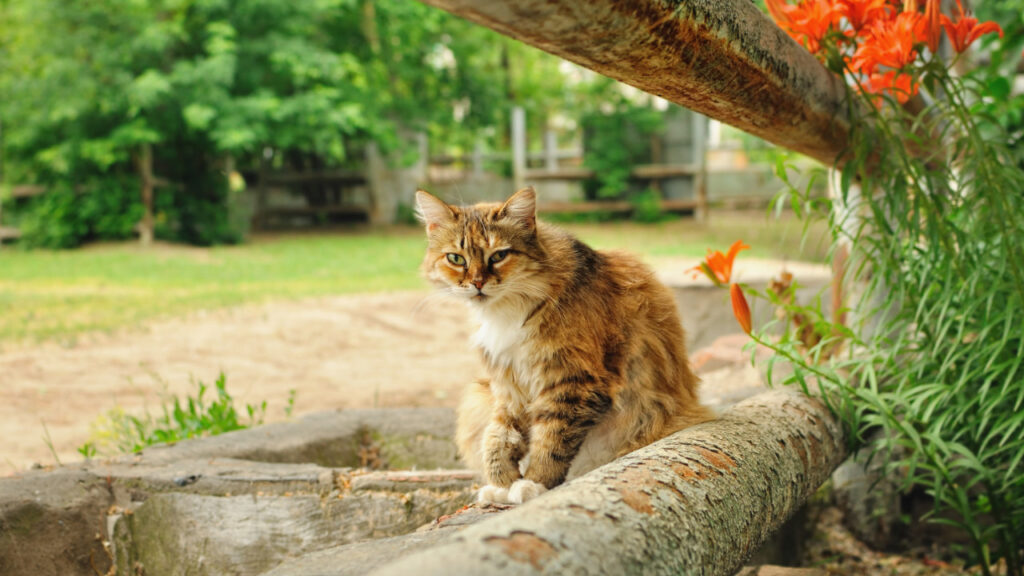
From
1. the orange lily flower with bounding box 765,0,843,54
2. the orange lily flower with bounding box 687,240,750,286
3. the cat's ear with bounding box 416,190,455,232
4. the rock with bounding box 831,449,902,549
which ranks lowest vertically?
the rock with bounding box 831,449,902,549

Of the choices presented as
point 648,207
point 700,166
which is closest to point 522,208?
point 648,207

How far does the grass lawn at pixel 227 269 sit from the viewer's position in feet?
25.1

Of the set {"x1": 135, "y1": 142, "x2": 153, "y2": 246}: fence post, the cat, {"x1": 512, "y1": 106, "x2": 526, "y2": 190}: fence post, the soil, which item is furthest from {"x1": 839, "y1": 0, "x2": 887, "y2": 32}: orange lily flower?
{"x1": 512, "y1": 106, "x2": 526, "y2": 190}: fence post

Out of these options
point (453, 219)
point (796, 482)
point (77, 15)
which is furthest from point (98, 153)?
point (796, 482)

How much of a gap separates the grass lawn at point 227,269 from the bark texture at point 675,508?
3178mm

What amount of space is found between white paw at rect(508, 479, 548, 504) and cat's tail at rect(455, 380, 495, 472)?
34cm

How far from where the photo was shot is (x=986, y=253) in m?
2.51

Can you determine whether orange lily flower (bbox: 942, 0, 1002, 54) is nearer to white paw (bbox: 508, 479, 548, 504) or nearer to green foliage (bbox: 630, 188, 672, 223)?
white paw (bbox: 508, 479, 548, 504)

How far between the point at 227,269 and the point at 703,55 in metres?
11.0

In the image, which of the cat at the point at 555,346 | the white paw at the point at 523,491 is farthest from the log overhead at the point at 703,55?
the white paw at the point at 523,491

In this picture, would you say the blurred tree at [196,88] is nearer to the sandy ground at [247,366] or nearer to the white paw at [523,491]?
the sandy ground at [247,366]

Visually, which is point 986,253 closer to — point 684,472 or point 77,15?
point 684,472

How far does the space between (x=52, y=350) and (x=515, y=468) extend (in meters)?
5.10

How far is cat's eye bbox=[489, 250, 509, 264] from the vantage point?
239 centimetres
